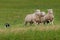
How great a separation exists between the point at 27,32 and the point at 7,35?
0.84 meters

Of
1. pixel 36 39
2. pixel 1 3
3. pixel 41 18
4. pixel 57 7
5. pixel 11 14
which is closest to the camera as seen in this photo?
pixel 36 39

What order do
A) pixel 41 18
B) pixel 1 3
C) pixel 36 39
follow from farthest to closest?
pixel 1 3 < pixel 41 18 < pixel 36 39

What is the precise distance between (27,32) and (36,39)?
1.96 feet

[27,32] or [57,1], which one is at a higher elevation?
[57,1]

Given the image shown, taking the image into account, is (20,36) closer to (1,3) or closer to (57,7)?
(57,7)

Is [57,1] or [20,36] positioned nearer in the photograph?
[20,36]

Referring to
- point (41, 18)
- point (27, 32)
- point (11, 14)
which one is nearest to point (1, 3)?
point (11, 14)

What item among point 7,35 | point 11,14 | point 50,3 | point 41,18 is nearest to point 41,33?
point 7,35

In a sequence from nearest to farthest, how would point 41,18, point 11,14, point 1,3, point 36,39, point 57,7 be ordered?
point 36,39 → point 41,18 → point 11,14 → point 57,7 → point 1,3

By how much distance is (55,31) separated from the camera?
1342 cm

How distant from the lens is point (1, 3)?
176 feet

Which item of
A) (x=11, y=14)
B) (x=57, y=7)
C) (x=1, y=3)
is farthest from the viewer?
(x=1, y=3)

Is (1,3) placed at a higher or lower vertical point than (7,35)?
higher

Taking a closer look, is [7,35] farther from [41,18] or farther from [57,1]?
[57,1]
